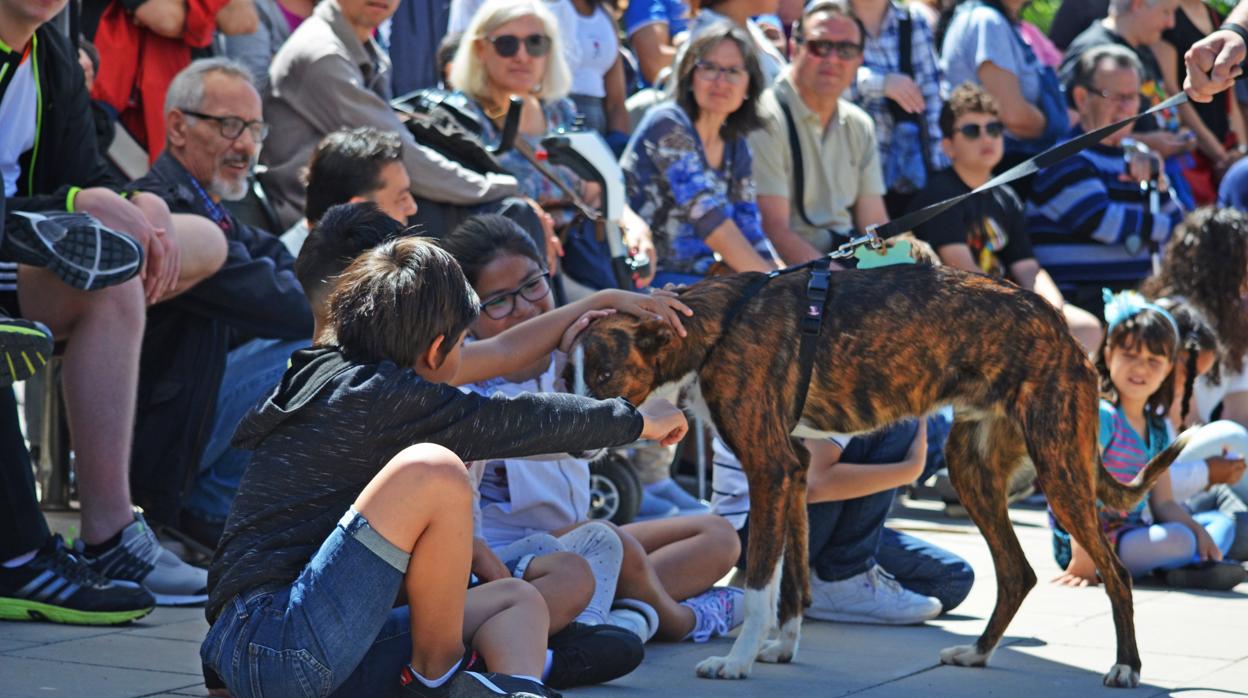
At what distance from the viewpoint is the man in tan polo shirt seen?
8.25m

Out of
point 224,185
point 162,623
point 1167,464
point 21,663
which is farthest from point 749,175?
point 21,663

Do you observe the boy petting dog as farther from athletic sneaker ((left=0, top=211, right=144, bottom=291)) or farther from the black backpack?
the black backpack

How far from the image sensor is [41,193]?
546 centimetres

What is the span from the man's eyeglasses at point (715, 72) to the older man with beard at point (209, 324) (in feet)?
8.06

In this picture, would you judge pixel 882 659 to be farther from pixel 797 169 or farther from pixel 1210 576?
pixel 797 169

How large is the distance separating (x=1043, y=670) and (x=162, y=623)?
9.05 ft

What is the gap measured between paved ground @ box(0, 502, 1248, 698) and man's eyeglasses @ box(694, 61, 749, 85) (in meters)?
2.98

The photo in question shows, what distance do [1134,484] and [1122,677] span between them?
2.29 ft

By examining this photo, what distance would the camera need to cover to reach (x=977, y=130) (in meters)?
8.93

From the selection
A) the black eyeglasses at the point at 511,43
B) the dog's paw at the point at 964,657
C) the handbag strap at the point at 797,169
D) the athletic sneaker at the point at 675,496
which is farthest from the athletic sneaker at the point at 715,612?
the handbag strap at the point at 797,169

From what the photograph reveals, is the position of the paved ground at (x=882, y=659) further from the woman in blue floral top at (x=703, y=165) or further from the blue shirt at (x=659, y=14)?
the blue shirt at (x=659, y=14)

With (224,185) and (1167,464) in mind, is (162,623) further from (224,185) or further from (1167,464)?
(1167,464)

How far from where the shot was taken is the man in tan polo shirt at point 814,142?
27.1ft

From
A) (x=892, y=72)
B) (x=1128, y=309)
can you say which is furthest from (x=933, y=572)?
(x=892, y=72)
